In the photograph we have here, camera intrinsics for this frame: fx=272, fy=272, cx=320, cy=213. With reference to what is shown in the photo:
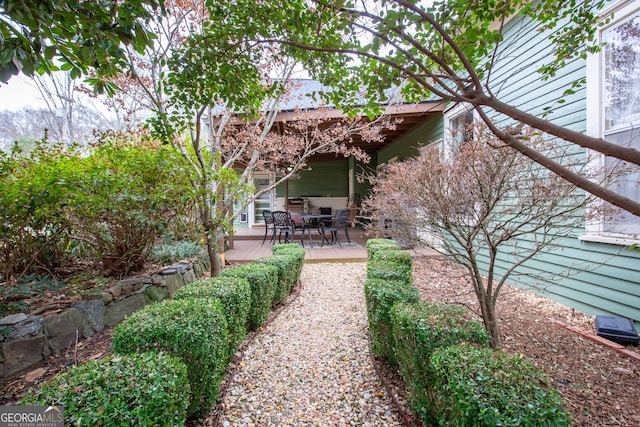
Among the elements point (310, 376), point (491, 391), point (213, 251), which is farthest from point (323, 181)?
point (491, 391)

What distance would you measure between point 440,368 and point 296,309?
2.39 metres

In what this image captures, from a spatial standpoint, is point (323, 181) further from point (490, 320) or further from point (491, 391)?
point (491, 391)

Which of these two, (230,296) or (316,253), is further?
(316,253)

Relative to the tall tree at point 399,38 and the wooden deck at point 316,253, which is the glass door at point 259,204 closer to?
the wooden deck at point 316,253

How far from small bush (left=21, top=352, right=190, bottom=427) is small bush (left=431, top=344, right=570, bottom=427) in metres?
1.17

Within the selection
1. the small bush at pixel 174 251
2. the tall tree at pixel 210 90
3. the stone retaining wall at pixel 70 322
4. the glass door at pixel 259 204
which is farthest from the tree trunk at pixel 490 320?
the glass door at pixel 259 204

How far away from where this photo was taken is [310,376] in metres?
2.12

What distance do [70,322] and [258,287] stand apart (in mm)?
1506

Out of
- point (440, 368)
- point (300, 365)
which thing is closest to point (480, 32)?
point (440, 368)

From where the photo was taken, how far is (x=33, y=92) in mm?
10375

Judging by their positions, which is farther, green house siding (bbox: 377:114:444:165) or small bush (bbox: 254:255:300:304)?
green house siding (bbox: 377:114:444:165)

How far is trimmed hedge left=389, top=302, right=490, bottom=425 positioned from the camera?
146 cm

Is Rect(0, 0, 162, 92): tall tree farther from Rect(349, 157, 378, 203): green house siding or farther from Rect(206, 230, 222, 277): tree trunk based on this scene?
Rect(349, 157, 378, 203): green house siding

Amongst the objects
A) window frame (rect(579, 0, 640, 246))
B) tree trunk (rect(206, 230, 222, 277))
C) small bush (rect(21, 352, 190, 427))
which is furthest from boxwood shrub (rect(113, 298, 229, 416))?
window frame (rect(579, 0, 640, 246))
